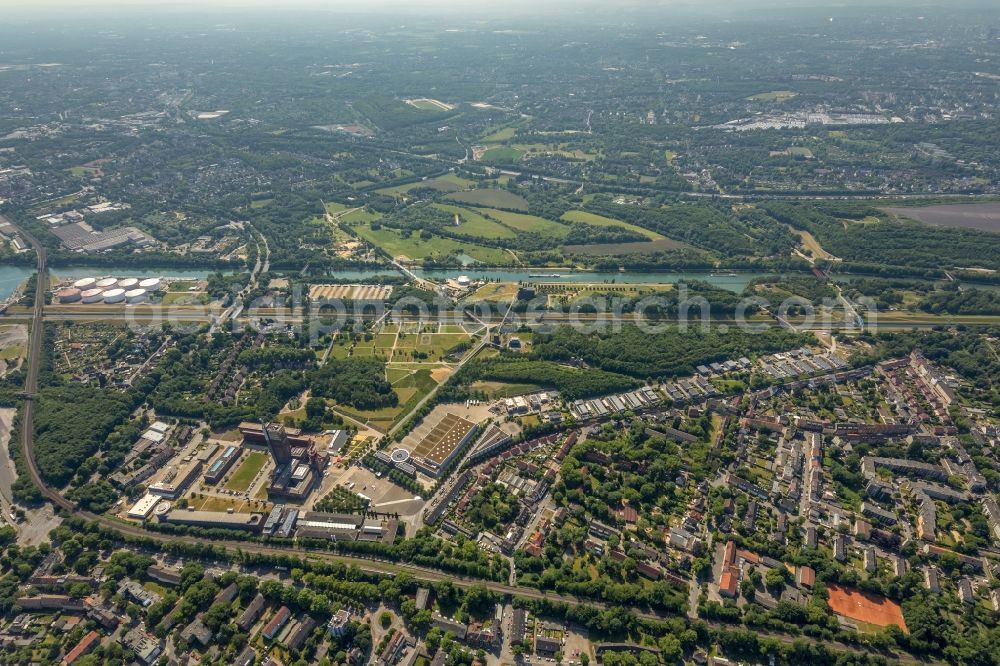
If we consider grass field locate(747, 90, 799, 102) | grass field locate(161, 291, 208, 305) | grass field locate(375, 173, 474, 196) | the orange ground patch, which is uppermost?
grass field locate(747, 90, 799, 102)

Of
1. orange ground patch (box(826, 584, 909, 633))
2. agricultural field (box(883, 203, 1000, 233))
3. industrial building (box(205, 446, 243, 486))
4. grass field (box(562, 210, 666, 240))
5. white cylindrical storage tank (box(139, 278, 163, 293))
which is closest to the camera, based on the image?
orange ground patch (box(826, 584, 909, 633))

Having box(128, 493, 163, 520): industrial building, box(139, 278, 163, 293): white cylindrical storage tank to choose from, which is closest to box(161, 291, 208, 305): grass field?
box(139, 278, 163, 293): white cylindrical storage tank

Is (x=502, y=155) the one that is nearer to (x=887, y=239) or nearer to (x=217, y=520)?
(x=887, y=239)

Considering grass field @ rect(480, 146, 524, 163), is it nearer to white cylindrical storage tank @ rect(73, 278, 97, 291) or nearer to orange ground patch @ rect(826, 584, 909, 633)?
white cylindrical storage tank @ rect(73, 278, 97, 291)

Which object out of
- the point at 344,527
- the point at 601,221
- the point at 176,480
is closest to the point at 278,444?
the point at 344,527

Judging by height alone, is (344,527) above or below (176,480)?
above

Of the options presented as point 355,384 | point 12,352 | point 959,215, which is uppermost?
point 959,215

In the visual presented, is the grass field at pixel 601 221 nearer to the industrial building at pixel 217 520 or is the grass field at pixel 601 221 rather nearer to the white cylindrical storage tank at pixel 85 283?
the industrial building at pixel 217 520
